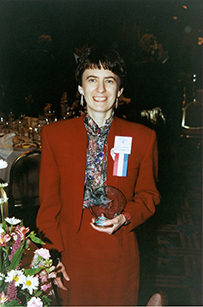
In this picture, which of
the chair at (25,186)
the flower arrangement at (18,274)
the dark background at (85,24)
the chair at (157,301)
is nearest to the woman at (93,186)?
the chair at (157,301)

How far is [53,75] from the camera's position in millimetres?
5078

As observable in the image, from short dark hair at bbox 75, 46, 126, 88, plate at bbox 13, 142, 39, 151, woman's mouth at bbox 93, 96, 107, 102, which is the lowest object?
plate at bbox 13, 142, 39, 151

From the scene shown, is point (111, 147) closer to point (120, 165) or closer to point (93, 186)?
point (120, 165)

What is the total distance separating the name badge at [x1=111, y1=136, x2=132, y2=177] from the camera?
1.30m

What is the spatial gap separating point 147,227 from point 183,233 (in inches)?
17.0

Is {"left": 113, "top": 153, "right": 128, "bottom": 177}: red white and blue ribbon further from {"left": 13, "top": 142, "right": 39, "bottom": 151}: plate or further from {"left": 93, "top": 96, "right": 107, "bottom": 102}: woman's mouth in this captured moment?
{"left": 13, "top": 142, "right": 39, "bottom": 151}: plate

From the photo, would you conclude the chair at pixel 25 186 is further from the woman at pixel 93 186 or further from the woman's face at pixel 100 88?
the woman's face at pixel 100 88

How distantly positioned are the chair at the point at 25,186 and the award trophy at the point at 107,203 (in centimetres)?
118

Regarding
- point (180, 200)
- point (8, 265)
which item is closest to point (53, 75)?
point (180, 200)

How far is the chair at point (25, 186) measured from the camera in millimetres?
2268

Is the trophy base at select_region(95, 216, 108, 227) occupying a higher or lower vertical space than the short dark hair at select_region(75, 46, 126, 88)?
lower

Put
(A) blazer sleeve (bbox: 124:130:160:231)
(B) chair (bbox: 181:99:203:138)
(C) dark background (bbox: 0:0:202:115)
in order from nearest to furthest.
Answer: (A) blazer sleeve (bbox: 124:130:160:231) → (C) dark background (bbox: 0:0:202:115) → (B) chair (bbox: 181:99:203:138)

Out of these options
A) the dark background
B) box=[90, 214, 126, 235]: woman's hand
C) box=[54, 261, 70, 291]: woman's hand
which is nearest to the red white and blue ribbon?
box=[90, 214, 126, 235]: woman's hand

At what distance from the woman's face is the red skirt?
54 centimetres
